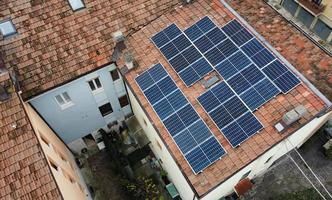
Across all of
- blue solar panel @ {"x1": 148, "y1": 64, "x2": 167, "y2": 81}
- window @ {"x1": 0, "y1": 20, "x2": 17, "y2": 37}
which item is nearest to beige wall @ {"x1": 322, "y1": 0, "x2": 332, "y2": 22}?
blue solar panel @ {"x1": 148, "y1": 64, "x2": 167, "y2": 81}

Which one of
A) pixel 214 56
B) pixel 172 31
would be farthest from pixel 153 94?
pixel 172 31

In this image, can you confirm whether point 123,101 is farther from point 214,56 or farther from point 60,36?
point 214,56

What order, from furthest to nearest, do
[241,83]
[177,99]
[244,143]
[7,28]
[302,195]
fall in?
1. [302,195]
2. [7,28]
3. [177,99]
4. [241,83]
5. [244,143]

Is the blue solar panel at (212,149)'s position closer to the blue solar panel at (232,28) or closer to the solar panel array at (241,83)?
the solar panel array at (241,83)

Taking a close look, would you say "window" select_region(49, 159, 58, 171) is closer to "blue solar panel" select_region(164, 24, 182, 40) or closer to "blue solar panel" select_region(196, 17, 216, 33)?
"blue solar panel" select_region(164, 24, 182, 40)

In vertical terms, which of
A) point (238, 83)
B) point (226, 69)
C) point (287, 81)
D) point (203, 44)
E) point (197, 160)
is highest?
point (203, 44)

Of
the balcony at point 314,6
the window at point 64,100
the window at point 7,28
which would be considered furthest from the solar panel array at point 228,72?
the balcony at point 314,6
